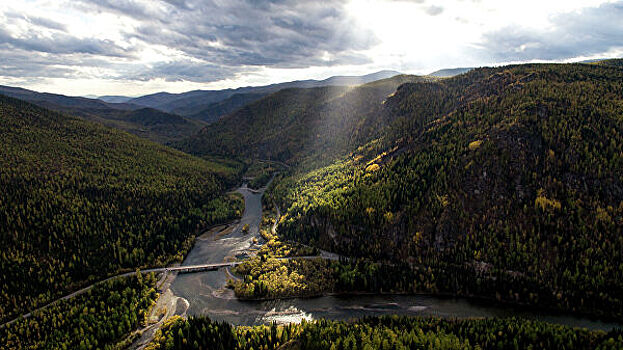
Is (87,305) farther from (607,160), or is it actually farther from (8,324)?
(607,160)

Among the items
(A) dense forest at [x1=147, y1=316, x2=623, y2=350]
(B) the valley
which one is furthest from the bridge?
(A) dense forest at [x1=147, y1=316, x2=623, y2=350]

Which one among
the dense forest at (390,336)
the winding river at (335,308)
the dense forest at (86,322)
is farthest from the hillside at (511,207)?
the dense forest at (86,322)

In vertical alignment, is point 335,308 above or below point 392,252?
below

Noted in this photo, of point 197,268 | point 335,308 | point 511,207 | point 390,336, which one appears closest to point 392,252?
point 335,308

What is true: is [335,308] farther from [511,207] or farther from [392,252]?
[511,207]

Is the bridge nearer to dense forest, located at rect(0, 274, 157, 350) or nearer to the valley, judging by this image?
the valley

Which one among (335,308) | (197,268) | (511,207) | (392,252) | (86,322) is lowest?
(86,322)
